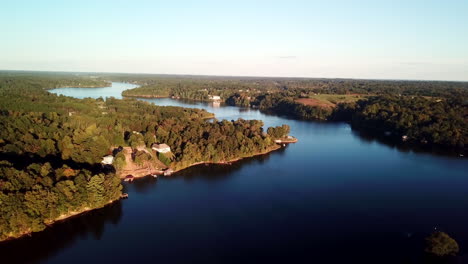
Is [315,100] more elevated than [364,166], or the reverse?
[315,100]

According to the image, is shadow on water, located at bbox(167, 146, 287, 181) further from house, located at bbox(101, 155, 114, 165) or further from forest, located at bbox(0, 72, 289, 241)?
house, located at bbox(101, 155, 114, 165)

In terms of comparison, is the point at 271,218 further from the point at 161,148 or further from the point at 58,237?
the point at 161,148

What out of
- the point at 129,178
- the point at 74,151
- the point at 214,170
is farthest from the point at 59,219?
the point at 214,170

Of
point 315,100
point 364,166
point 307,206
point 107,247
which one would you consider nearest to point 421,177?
point 364,166

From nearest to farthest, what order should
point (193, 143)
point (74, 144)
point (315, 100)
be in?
point (74, 144), point (193, 143), point (315, 100)

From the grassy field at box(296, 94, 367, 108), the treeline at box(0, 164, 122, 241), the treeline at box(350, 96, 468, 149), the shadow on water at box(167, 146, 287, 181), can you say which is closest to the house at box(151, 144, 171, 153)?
the shadow on water at box(167, 146, 287, 181)

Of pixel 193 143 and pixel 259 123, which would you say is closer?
pixel 193 143

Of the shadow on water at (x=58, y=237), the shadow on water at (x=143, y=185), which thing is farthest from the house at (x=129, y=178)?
the shadow on water at (x=58, y=237)

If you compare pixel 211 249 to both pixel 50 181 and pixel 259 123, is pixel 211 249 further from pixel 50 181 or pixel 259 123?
pixel 259 123
